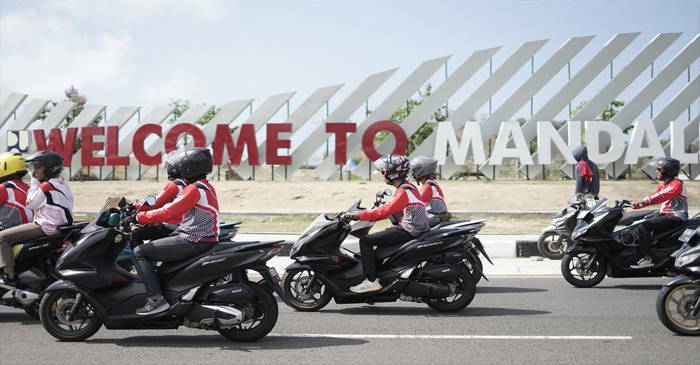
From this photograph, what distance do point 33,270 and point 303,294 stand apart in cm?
278

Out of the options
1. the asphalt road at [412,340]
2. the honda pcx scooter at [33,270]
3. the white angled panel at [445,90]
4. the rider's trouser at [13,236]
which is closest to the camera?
the asphalt road at [412,340]

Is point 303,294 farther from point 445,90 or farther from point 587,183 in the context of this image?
point 445,90

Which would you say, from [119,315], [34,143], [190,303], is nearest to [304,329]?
[190,303]

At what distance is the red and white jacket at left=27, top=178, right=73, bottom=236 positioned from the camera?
A: 7.57m

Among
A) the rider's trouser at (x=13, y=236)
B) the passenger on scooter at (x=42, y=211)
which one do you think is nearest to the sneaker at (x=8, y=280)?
the passenger on scooter at (x=42, y=211)

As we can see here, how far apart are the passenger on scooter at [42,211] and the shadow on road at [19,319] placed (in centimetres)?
43

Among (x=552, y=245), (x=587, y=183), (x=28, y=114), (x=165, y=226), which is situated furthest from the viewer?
(x=28, y=114)

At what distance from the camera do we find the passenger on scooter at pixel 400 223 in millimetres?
7938

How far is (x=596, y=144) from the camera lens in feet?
108

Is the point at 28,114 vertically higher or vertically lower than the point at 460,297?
higher

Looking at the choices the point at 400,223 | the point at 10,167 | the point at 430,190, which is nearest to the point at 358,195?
the point at 430,190

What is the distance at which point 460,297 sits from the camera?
805 centimetres

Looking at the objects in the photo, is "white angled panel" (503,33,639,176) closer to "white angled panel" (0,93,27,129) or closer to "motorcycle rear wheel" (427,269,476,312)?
"motorcycle rear wheel" (427,269,476,312)

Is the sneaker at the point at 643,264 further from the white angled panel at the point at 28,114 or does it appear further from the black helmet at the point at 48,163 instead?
the white angled panel at the point at 28,114
